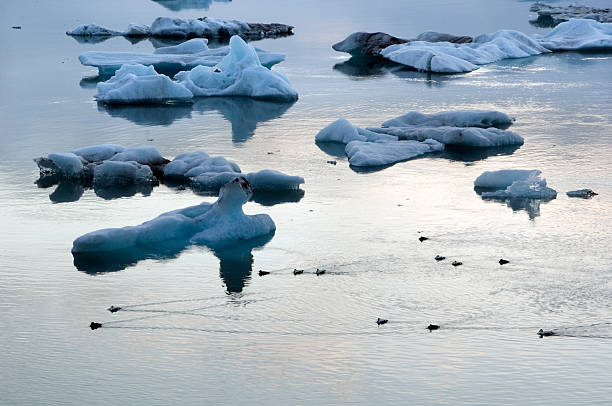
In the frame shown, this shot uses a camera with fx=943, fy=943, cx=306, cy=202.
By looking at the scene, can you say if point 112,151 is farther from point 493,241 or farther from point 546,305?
point 546,305

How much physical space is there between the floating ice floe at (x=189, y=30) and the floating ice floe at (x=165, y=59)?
7821 mm

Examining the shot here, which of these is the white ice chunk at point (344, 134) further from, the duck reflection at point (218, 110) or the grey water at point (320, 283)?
the duck reflection at point (218, 110)

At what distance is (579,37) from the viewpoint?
3142 cm

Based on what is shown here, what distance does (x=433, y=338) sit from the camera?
342 inches

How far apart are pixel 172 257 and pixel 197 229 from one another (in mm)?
708

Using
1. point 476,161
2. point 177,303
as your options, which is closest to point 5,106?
point 476,161

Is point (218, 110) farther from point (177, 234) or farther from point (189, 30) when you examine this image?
point (189, 30)

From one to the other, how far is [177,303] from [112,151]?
6.19 metres

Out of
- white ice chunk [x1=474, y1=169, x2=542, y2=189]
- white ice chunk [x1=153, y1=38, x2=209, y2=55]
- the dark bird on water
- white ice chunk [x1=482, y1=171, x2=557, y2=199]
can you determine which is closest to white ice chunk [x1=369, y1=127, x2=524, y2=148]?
white ice chunk [x1=474, y1=169, x2=542, y2=189]

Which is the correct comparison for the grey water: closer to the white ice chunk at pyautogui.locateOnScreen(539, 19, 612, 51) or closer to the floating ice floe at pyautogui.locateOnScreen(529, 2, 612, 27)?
the white ice chunk at pyautogui.locateOnScreen(539, 19, 612, 51)

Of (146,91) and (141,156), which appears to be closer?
(141,156)

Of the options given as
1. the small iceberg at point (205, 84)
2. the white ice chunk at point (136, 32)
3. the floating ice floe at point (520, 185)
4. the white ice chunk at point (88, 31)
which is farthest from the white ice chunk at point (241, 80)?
the white ice chunk at point (88, 31)

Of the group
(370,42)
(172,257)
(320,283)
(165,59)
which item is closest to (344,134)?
(172,257)

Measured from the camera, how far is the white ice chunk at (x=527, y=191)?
13.3m
